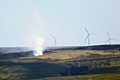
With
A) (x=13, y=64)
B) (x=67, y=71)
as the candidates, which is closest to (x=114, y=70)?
(x=67, y=71)

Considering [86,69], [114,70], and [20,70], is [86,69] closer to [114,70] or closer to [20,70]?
[114,70]

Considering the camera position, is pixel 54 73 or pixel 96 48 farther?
pixel 96 48

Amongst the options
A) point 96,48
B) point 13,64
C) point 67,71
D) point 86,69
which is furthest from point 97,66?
point 96,48

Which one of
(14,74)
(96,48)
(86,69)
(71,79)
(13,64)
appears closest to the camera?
(71,79)

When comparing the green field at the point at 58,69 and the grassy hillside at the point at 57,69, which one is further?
the grassy hillside at the point at 57,69

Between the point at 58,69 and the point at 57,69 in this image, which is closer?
the point at 57,69

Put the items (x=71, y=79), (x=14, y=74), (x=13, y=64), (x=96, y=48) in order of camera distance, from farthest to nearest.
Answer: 1. (x=96, y=48)
2. (x=13, y=64)
3. (x=14, y=74)
4. (x=71, y=79)

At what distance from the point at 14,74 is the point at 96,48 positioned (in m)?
81.6

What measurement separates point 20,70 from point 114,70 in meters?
41.2

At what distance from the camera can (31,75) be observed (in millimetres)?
105750

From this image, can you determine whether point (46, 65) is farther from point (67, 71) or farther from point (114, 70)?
point (114, 70)

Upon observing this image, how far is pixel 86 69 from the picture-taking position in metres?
112

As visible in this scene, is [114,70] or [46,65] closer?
[114,70]

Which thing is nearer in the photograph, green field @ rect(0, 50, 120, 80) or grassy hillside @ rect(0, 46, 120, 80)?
green field @ rect(0, 50, 120, 80)
